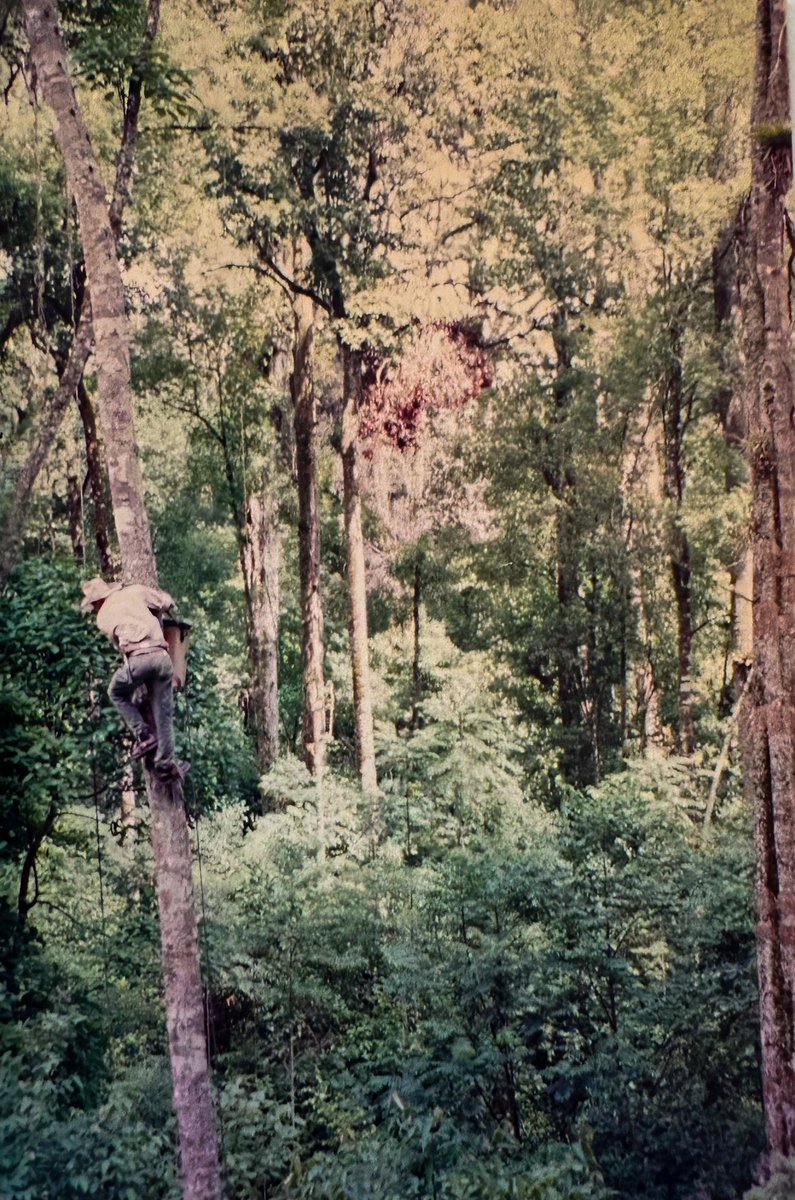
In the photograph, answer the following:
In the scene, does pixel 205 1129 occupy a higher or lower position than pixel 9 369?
lower

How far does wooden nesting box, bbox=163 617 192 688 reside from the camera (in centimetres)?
342

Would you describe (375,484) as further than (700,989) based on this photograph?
Yes

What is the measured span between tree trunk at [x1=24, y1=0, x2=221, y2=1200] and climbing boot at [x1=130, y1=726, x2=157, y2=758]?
0.31ft

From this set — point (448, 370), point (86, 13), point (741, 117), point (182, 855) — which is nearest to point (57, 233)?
point (86, 13)

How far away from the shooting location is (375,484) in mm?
8523

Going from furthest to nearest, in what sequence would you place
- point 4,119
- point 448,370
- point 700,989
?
point 448,370 < point 4,119 < point 700,989

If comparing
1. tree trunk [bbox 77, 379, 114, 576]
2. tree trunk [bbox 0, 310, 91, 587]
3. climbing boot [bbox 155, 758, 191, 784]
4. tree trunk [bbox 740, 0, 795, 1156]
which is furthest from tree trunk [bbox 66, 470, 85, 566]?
tree trunk [bbox 740, 0, 795, 1156]

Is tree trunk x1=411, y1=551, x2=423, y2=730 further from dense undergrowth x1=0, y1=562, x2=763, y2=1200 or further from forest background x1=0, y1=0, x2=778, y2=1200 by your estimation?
dense undergrowth x1=0, y1=562, x2=763, y2=1200

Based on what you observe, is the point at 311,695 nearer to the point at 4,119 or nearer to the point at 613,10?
the point at 4,119

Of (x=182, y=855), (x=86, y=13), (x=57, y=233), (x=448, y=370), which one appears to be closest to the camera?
(x=182, y=855)

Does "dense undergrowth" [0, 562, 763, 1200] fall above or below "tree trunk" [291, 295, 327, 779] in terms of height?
below

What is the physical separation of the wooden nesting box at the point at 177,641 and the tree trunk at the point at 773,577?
2342mm

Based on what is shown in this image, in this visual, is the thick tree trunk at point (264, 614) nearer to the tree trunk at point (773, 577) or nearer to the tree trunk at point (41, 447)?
the tree trunk at point (41, 447)

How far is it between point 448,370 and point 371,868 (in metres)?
4.25
